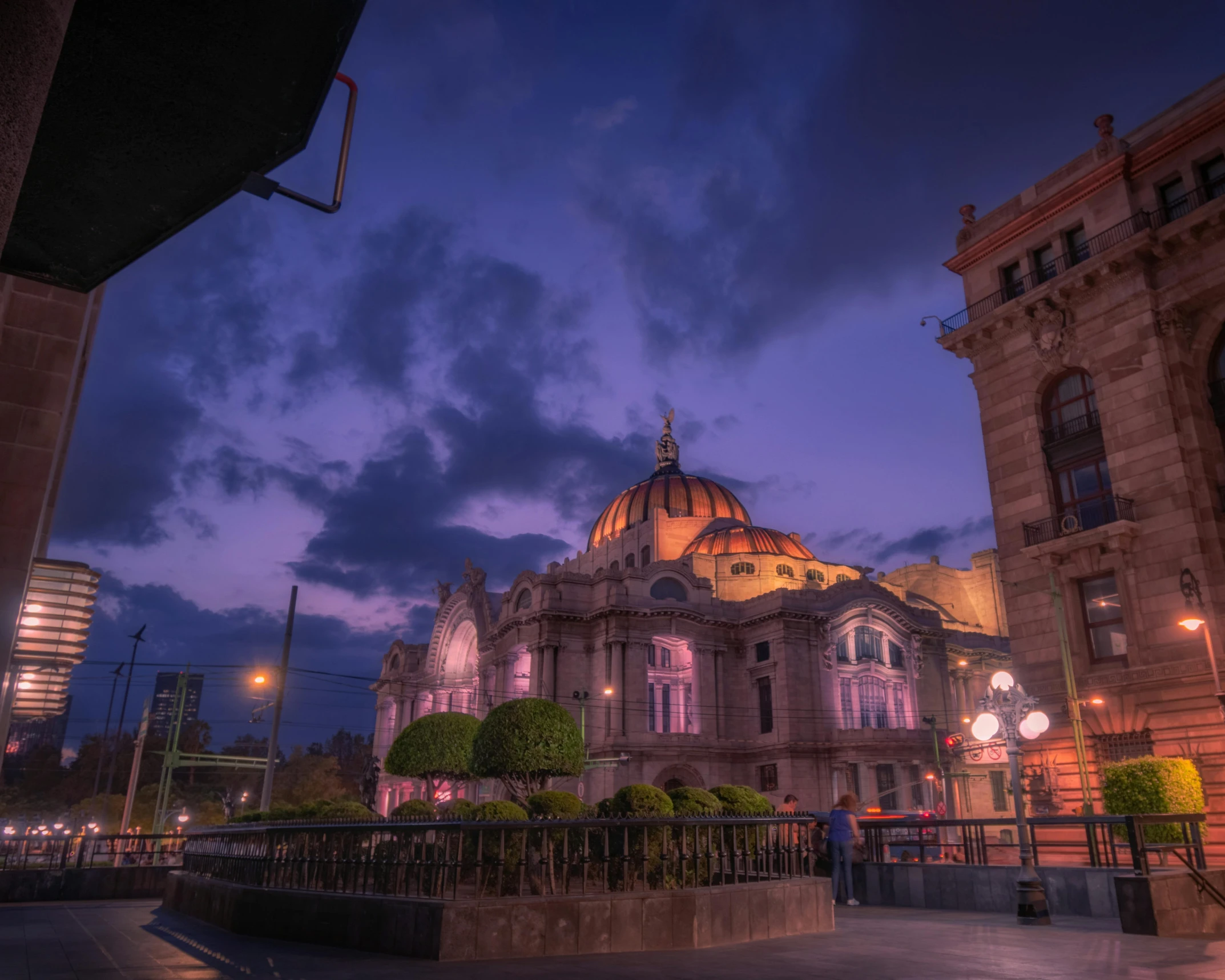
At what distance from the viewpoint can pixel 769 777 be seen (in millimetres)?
50719

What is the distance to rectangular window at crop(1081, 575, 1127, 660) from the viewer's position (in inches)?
958

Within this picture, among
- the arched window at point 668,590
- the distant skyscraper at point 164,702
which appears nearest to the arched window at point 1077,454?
the arched window at point 668,590

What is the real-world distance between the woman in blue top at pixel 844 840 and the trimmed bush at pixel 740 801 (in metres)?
1.01

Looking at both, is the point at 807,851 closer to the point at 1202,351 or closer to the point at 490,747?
the point at 490,747

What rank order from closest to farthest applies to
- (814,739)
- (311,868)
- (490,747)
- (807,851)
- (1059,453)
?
(311,868) < (807,851) < (490,747) < (1059,453) < (814,739)

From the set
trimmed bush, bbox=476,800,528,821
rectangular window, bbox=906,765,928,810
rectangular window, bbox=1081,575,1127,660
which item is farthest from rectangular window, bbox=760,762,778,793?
trimmed bush, bbox=476,800,528,821

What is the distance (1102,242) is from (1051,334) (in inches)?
119

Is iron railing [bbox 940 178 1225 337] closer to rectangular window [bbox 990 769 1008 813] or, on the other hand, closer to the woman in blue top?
the woman in blue top

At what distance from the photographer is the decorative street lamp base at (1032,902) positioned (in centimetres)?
1087

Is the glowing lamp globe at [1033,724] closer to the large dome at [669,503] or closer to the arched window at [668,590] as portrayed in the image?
the arched window at [668,590]

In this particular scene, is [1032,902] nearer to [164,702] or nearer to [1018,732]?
[1018,732]

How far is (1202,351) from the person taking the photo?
24312mm

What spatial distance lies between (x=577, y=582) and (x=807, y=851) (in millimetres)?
44996

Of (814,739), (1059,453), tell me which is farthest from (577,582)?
(1059,453)
